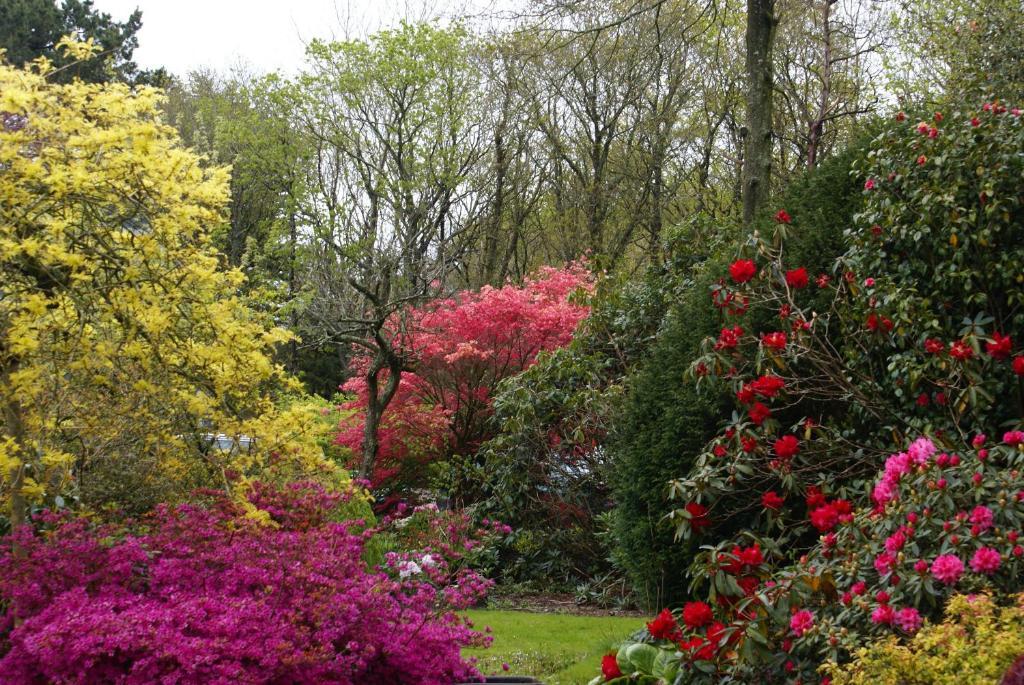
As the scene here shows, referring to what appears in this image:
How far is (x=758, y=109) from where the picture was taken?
25.6 ft

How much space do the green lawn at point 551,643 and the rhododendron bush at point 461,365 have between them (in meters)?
4.33

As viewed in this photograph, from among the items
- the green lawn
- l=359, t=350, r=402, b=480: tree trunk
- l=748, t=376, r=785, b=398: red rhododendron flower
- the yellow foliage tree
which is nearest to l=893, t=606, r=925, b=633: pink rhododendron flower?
l=748, t=376, r=785, b=398: red rhododendron flower

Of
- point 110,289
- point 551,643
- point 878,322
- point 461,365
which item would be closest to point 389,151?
point 461,365

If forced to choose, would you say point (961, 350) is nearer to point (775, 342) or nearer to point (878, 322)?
point (878, 322)

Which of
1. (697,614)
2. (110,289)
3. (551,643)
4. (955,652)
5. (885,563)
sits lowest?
(551,643)

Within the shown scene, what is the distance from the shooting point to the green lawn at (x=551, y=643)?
6.52 m

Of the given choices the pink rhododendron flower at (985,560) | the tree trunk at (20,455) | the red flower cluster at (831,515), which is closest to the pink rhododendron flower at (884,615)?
the pink rhododendron flower at (985,560)

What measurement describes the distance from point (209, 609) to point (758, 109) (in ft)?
18.4

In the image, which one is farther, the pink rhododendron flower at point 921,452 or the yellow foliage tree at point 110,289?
the yellow foliage tree at point 110,289

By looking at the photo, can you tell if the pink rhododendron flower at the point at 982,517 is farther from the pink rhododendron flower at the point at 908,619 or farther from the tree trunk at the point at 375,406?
the tree trunk at the point at 375,406

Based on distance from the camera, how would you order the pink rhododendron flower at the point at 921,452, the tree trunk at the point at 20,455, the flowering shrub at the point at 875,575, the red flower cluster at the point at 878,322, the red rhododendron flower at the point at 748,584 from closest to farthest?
the flowering shrub at the point at 875,575
the pink rhododendron flower at the point at 921,452
the red rhododendron flower at the point at 748,584
the tree trunk at the point at 20,455
the red flower cluster at the point at 878,322

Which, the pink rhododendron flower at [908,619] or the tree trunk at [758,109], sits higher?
the tree trunk at [758,109]

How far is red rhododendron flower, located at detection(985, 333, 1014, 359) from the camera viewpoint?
14.9 feet

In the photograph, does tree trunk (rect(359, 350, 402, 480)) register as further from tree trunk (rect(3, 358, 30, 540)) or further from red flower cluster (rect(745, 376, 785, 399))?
red flower cluster (rect(745, 376, 785, 399))
